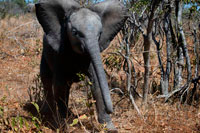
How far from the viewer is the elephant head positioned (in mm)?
2400

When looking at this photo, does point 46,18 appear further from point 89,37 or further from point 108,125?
point 108,125

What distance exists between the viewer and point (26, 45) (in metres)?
9.28

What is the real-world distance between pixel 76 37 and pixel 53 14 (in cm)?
53

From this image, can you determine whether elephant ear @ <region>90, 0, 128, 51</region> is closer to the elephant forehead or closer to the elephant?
Result: the elephant

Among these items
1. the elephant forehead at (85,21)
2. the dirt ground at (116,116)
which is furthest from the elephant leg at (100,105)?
the elephant forehead at (85,21)

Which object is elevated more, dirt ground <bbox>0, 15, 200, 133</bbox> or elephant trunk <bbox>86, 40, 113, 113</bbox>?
elephant trunk <bbox>86, 40, 113, 113</bbox>

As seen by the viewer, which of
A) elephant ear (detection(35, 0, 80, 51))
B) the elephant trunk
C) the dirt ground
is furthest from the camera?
elephant ear (detection(35, 0, 80, 51))

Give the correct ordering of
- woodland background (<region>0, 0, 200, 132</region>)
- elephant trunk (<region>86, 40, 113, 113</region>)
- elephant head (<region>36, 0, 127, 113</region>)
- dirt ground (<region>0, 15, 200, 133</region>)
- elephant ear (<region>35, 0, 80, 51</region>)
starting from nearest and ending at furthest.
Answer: elephant trunk (<region>86, 40, 113, 113</region>) → elephant head (<region>36, 0, 127, 113</region>) → dirt ground (<region>0, 15, 200, 133</region>) → elephant ear (<region>35, 0, 80, 51</region>) → woodland background (<region>0, 0, 200, 132</region>)

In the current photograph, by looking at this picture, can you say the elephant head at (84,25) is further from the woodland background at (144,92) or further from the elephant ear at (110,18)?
the woodland background at (144,92)

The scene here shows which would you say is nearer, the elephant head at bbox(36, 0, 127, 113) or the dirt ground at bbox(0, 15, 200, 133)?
the elephant head at bbox(36, 0, 127, 113)

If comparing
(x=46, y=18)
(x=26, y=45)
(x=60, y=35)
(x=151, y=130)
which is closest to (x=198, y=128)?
(x=151, y=130)

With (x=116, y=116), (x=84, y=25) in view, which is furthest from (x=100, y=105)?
(x=84, y=25)

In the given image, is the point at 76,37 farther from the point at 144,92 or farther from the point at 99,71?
the point at 144,92

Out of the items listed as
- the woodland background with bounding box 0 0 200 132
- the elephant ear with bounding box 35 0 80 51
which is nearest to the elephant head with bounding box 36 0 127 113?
the elephant ear with bounding box 35 0 80 51
